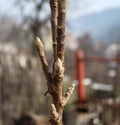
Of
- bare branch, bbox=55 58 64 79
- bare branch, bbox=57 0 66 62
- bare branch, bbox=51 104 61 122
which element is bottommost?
bare branch, bbox=51 104 61 122

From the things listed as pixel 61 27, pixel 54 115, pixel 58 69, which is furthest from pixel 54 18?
pixel 54 115

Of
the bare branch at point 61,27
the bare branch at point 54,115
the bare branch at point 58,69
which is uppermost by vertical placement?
the bare branch at point 61,27

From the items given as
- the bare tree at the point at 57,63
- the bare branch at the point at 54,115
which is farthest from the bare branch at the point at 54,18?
the bare branch at the point at 54,115

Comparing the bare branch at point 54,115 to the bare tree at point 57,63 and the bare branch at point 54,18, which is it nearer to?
the bare tree at point 57,63

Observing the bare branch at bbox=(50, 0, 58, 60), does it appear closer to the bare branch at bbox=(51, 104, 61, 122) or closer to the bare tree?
the bare tree

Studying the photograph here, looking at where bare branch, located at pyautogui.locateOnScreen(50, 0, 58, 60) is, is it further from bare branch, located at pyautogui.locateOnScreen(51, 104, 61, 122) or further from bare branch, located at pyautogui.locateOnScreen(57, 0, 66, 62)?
bare branch, located at pyautogui.locateOnScreen(51, 104, 61, 122)

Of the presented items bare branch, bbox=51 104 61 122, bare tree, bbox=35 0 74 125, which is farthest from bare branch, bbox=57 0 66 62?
bare branch, bbox=51 104 61 122

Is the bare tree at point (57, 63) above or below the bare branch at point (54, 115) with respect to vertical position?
above

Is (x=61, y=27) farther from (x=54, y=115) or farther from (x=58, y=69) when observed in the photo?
(x=54, y=115)

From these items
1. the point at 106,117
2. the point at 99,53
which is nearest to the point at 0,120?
the point at 106,117

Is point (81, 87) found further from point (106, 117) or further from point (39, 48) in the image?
point (39, 48)

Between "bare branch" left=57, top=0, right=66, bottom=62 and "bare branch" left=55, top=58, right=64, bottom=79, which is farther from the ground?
"bare branch" left=57, top=0, right=66, bottom=62

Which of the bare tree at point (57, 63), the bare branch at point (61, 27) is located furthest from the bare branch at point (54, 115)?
the bare branch at point (61, 27)
